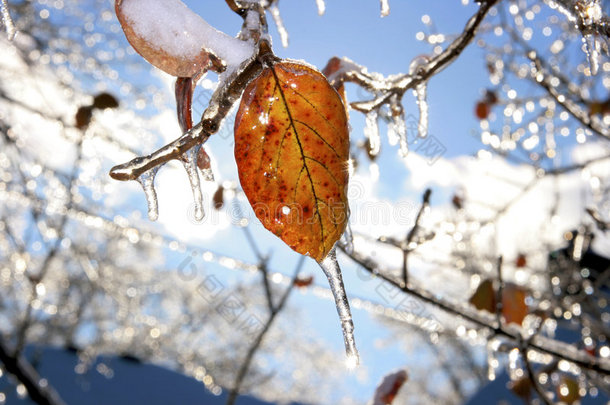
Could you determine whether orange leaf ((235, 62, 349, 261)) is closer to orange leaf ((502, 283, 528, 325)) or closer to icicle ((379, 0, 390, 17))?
icicle ((379, 0, 390, 17))

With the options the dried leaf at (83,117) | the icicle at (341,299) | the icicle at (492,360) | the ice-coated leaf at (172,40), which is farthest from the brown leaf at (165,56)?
→ the dried leaf at (83,117)

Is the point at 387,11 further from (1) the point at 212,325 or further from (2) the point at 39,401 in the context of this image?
(1) the point at 212,325

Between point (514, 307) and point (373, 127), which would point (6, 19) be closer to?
point (373, 127)

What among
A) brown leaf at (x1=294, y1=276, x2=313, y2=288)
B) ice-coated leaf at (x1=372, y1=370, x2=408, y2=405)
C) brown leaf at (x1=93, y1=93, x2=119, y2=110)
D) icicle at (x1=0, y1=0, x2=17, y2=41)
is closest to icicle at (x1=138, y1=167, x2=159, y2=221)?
icicle at (x1=0, y1=0, x2=17, y2=41)

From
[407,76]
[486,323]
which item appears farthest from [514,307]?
[407,76]

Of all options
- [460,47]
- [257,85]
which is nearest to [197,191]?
[257,85]
